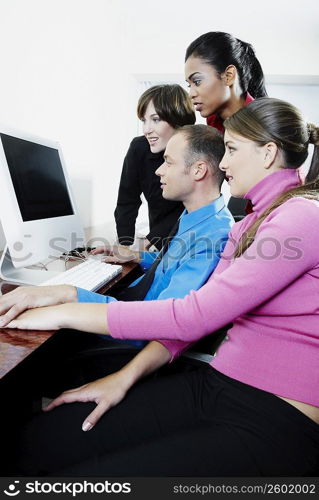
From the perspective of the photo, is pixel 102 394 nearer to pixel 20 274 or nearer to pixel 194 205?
pixel 20 274

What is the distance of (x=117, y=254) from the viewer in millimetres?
1561

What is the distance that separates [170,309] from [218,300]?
0.10 meters

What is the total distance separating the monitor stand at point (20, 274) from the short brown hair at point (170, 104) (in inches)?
35.9

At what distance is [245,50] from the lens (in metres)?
1.59

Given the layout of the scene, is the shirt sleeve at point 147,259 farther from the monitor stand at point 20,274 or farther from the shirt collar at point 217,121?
the shirt collar at point 217,121

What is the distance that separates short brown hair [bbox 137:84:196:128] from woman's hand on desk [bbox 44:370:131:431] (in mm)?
1226

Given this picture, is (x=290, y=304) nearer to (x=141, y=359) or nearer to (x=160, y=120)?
(x=141, y=359)

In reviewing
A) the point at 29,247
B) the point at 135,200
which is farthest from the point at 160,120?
the point at 29,247

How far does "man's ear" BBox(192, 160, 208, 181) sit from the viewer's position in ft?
4.09

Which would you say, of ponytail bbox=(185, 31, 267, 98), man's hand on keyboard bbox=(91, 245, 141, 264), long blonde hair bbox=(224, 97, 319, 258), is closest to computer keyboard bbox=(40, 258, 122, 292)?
man's hand on keyboard bbox=(91, 245, 141, 264)

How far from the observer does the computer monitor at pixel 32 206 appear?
1029 mm

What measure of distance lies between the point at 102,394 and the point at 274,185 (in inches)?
24.2

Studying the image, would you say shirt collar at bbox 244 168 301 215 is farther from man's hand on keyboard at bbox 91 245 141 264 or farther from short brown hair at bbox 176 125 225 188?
man's hand on keyboard at bbox 91 245 141 264

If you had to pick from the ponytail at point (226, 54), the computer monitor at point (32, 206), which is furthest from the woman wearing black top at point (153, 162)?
the computer monitor at point (32, 206)
